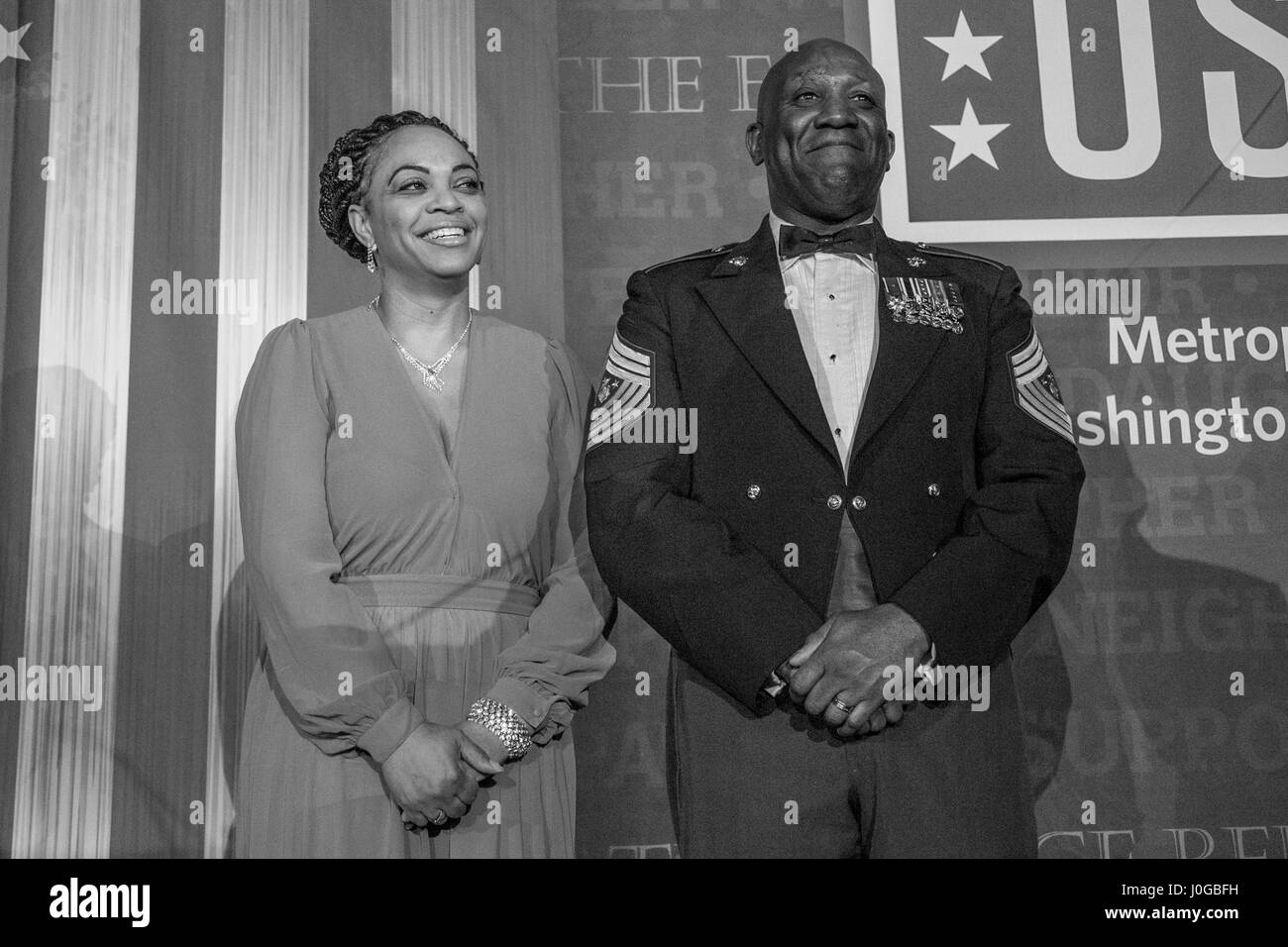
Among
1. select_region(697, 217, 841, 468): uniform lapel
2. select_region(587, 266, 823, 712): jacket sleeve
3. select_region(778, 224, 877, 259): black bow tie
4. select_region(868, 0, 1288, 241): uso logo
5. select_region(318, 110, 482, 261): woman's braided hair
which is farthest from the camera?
select_region(868, 0, 1288, 241): uso logo

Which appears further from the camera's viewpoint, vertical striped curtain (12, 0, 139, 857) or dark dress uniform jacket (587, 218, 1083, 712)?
vertical striped curtain (12, 0, 139, 857)

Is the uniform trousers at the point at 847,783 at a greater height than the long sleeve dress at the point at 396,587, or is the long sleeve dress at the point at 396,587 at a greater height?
the long sleeve dress at the point at 396,587

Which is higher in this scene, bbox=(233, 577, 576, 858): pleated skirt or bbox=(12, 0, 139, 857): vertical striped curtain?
bbox=(12, 0, 139, 857): vertical striped curtain

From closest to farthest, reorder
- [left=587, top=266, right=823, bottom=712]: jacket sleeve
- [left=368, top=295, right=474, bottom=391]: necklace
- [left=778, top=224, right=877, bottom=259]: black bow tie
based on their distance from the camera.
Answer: [left=587, top=266, right=823, bottom=712]: jacket sleeve < [left=778, top=224, right=877, bottom=259]: black bow tie < [left=368, top=295, right=474, bottom=391]: necklace

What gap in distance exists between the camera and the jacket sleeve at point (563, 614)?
7.66 ft

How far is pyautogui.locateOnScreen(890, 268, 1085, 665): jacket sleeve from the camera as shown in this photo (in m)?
2.16

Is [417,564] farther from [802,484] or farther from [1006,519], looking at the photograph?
[1006,519]

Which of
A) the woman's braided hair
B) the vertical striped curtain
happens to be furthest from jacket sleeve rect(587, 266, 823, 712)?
the vertical striped curtain

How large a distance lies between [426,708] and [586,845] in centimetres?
46

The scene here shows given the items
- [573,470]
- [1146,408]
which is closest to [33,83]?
[573,470]

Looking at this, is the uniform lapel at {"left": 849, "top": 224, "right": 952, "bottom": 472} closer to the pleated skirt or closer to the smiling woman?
the smiling woman

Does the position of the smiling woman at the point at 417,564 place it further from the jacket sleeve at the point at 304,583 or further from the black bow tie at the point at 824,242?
the black bow tie at the point at 824,242

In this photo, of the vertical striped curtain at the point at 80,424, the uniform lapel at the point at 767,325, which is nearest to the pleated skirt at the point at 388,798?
the vertical striped curtain at the point at 80,424

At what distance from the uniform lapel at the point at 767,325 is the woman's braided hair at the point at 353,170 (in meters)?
0.58
